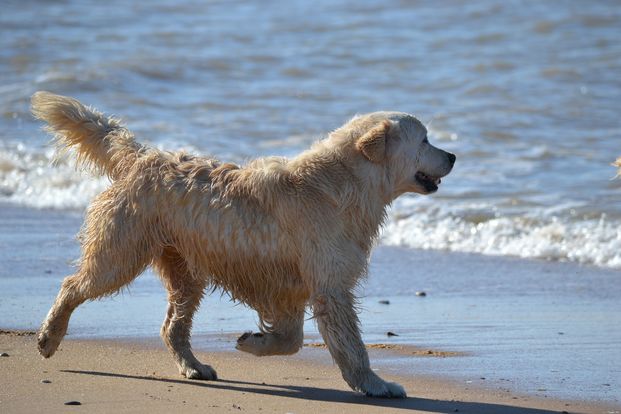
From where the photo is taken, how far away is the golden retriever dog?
5.90 m

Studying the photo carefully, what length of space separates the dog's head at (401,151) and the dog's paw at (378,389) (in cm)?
110

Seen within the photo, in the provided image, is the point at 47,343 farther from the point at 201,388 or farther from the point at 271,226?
the point at 271,226

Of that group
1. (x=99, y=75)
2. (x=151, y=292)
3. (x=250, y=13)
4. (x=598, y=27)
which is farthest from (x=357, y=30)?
(x=151, y=292)

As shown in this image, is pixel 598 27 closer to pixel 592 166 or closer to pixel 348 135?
pixel 592 166

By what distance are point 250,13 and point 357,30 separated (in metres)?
3.39

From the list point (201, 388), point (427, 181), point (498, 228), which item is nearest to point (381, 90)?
point (498, 228)

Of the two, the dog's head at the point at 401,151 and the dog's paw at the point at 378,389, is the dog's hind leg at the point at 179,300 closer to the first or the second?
the dog's paw at the point at 378,389

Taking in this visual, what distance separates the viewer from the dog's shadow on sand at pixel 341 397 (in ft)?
18.2

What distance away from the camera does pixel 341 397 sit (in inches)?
230

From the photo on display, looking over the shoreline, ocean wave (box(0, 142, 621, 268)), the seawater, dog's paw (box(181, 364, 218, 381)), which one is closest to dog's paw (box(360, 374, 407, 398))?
the shoreline

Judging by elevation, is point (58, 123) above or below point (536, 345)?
above

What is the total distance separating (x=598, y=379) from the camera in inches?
243

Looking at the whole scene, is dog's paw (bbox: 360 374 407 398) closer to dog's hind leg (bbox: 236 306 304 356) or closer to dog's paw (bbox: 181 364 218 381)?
dog's hind leg (bbox: 236 306 304 356)

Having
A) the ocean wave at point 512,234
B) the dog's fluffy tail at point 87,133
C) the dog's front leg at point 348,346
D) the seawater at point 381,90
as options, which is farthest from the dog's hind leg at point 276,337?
the ocean wave at point 512,234
